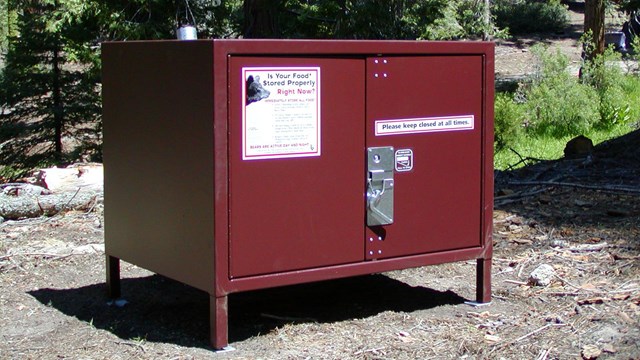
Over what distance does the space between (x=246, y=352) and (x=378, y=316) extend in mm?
890

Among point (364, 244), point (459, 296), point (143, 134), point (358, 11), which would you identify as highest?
point (358, 11)

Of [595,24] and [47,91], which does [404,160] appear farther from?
[595,24]

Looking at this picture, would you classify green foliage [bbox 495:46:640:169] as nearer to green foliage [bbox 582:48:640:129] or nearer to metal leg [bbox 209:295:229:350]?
green foliage [bbox 582:48:640:129]

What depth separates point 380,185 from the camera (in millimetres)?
5277

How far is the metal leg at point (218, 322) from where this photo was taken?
15.9 ft

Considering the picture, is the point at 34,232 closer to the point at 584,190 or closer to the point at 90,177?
the point at 90,177

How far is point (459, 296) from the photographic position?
5.98 meters

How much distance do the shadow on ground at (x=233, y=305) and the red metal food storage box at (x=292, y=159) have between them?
0.90 ft

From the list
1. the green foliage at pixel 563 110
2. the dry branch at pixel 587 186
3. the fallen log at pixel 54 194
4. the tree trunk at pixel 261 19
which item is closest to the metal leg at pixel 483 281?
the dry branch at pixel 587 186

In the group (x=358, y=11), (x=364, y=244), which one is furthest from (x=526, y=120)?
(x=364, y=244)

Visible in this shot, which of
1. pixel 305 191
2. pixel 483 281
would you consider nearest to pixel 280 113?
pixel 305 191

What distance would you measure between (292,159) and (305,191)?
182 mm

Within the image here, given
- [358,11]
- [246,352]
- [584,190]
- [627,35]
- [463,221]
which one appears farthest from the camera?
[627,35]

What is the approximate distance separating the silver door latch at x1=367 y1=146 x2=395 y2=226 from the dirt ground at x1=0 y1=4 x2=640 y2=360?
0.57 metres
